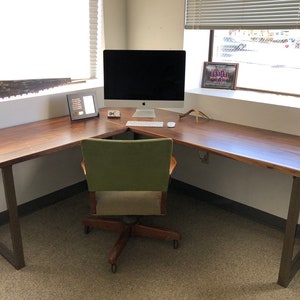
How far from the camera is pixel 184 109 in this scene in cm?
288

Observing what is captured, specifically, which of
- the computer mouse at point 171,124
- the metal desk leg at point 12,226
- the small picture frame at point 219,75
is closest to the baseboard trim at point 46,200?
the metal desk leg at point 12,226

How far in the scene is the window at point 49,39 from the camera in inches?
98.0

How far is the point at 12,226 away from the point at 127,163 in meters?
0.78

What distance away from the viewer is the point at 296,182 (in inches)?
70.6

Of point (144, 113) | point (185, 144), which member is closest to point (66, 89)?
point (144, 113)

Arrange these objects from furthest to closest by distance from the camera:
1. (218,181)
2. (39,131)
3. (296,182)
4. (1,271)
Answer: (218,181)
(39,131)
(1,271)
(296,182)

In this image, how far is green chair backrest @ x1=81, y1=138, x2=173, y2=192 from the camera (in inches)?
72.2

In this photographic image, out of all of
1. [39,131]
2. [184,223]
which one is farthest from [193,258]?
[39,131]

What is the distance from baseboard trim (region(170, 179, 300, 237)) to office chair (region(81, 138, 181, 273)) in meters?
0.86

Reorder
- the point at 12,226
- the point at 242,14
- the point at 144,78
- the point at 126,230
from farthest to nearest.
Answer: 1. the point at 144,78
2. the point at 242,14
3. the point at 126,230
4. the point at 12,226

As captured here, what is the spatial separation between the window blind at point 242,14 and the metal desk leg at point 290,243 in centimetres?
112

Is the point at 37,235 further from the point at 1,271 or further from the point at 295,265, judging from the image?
the point at 295,265

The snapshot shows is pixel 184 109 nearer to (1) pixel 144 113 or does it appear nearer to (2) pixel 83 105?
(1) pixel 144 113

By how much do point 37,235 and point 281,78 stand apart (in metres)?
2.10
